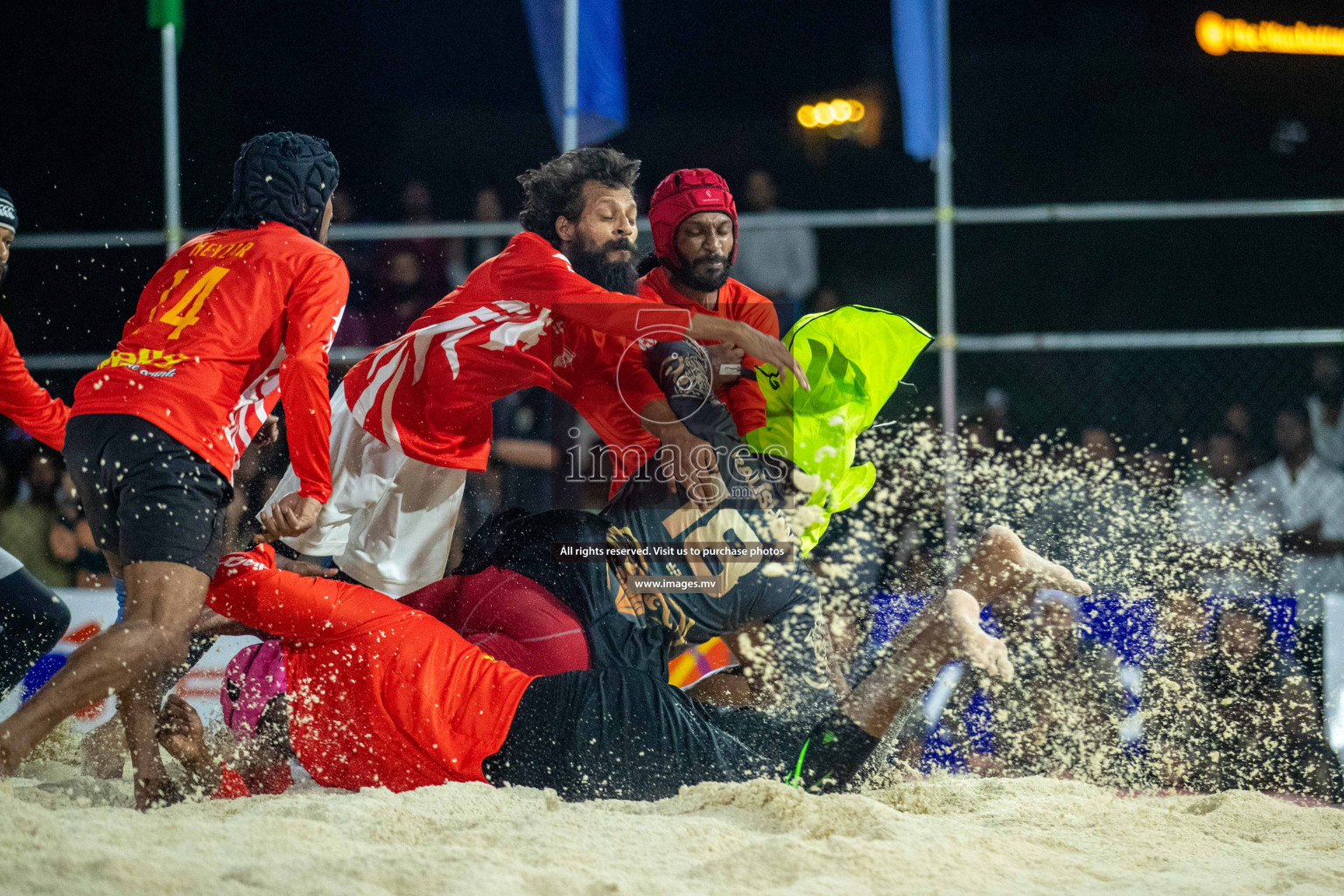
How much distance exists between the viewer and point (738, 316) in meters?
3.38

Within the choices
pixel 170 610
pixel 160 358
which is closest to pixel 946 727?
pixel 170 610

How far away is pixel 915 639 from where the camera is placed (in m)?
2.43

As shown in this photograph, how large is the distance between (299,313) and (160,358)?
33 cm

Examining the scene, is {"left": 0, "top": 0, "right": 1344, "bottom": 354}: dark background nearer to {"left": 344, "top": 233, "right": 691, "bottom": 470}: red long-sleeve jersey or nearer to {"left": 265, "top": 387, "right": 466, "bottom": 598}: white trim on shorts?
{"left": 344, "top": 233, "right": 691, "bottom": 470}: red long-sleeve jersey

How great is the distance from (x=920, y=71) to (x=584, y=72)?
1347 millimetres

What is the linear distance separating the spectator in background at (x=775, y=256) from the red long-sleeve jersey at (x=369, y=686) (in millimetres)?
1945

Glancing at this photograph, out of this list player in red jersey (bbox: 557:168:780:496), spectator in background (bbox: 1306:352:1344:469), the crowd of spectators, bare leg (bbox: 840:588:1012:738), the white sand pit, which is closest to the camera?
the white sand pit

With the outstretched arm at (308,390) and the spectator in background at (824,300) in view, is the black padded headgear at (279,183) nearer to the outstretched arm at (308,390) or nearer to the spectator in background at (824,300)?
the outstretched arm at (308,390)

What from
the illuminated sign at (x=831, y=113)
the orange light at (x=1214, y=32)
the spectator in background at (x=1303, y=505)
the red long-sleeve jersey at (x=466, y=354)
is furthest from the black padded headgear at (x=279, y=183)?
the orange light at (x=1214, y=32)

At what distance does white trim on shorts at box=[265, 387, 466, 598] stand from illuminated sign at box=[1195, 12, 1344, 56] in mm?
4719

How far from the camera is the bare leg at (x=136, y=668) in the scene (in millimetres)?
2230

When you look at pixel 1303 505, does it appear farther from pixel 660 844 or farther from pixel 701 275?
pixel 660 844

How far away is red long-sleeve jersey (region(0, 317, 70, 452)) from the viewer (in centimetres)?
297

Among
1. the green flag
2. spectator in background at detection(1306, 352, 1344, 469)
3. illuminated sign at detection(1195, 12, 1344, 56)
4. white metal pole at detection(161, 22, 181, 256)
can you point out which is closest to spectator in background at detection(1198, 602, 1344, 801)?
spectator in background at detection(1306, 352, 1344, 469)
